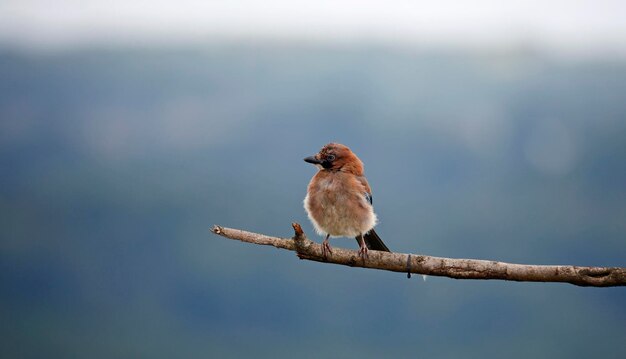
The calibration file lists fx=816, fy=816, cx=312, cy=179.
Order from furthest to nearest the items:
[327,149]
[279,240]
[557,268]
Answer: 1. [327,149]
2. [279,240]
3. [557,268]

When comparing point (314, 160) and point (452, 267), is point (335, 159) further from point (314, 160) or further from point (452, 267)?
point (452, 267)

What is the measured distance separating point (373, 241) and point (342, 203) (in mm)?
582

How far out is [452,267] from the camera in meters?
7.59

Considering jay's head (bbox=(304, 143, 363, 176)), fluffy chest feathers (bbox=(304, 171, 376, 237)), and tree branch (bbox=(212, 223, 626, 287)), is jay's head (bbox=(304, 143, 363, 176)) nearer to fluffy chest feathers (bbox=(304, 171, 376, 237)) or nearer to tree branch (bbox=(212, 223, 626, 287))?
fluffy chest feathers (bbox=(304, 171, 376, 237))

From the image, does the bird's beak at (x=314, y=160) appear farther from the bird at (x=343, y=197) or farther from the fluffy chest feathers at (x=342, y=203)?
the fluffy chest feathers at (x=342, y=203)

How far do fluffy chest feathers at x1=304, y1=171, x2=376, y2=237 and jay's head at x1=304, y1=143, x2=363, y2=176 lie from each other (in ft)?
0.28

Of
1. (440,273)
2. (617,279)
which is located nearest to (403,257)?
(440,273)

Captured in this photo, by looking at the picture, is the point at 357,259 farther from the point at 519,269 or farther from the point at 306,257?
the point at 519,269

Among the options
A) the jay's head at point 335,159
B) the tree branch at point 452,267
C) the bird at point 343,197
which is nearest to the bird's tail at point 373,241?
the bird at point 343,197

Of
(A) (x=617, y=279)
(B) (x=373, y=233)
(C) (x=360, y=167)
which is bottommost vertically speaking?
(A) (x=617, y=279)

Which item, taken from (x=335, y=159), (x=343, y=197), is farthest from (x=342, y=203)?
(x=335, y=159)

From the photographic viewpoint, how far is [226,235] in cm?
750

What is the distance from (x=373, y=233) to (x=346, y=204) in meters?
0.49

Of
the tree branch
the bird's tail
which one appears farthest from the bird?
the tree branch
